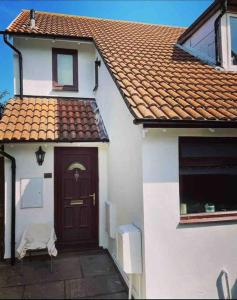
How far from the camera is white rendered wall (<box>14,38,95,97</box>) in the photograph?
336 inches

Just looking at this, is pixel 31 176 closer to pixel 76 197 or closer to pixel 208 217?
pixel 76 197

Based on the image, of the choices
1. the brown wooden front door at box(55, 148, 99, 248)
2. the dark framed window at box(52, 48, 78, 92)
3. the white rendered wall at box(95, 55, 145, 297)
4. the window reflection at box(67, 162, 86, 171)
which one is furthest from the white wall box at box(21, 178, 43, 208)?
the dark framed window at box(52, 48, 78, 92)

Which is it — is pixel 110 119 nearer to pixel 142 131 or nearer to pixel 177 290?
pixel 142 131

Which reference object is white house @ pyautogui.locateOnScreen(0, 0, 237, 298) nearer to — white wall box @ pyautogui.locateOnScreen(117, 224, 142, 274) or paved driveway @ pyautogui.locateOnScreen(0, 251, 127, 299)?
white wall box @ pyautogui.locateOnScreen(117, 224, 142, 274)

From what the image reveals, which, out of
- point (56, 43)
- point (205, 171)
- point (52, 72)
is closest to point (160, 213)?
point (205, 171)

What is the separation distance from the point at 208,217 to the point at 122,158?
2.15m

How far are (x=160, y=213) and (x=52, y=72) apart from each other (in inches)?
254

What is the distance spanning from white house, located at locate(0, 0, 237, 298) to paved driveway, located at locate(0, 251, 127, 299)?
0.44m

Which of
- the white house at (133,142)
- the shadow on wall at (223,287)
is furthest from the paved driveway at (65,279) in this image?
the shadow on wall at (223,287)

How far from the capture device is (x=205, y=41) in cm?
775

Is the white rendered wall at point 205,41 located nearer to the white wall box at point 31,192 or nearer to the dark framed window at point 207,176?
the dark framed window at point 207,176

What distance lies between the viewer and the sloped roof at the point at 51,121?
6.61 m

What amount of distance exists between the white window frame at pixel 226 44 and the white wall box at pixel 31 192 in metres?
5.97

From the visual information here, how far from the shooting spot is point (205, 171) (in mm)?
4918
